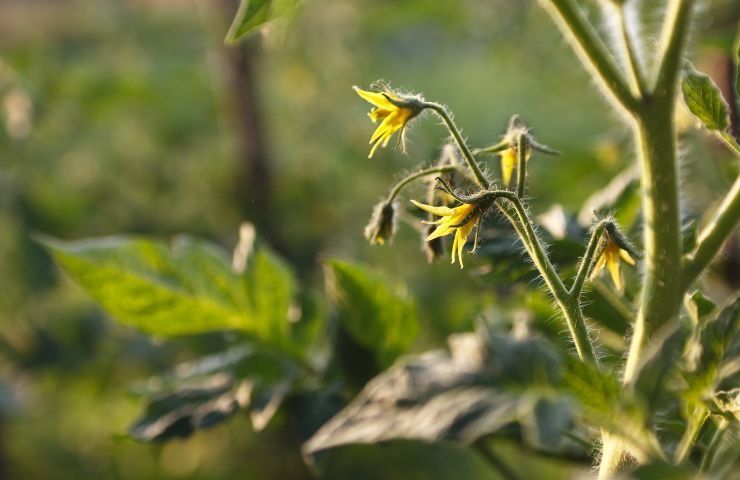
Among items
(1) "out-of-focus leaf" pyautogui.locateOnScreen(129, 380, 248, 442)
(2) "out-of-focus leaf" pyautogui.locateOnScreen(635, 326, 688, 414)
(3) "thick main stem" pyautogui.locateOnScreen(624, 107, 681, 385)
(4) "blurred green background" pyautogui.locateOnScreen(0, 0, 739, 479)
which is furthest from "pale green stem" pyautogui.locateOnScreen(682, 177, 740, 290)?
(4) "blurred green background" pyautogui.locateOnScreen(0, 0, 739, 479)

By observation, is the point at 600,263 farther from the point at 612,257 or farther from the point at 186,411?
the point at 186,411

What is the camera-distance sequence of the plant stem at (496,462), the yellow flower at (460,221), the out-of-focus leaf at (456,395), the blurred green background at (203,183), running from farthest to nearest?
the blurred green background at (203,183) → the plant stem at (496,462) → the yellow flower at (460,221) → the out-of-focus leaf at (456,395)

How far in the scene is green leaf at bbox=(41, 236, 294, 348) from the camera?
699mm

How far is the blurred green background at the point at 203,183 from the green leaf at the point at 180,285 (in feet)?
1.35

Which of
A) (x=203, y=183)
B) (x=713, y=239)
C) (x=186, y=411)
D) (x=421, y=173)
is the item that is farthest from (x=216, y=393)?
(x=203, y=183)

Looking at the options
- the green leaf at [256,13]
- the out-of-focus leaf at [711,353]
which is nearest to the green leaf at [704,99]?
the out-of-focus leaf at [711,353]

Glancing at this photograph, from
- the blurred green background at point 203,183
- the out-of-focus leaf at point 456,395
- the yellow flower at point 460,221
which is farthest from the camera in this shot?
the blurred green background at point 203,183

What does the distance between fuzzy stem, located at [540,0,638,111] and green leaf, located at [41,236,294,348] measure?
36 centimetres

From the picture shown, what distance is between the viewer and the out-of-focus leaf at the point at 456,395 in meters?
0.36

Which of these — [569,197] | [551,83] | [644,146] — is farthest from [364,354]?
[551,83]

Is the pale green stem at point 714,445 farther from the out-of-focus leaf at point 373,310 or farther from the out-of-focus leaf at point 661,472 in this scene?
the out-of-focus leaf at point 373,310

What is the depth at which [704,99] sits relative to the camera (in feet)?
1.61

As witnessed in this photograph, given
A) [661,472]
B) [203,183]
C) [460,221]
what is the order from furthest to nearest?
[203,183] → [460,221] → [661,472]

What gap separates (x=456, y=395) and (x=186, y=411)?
0.33 metres
